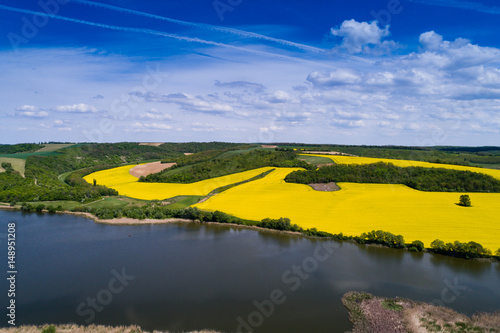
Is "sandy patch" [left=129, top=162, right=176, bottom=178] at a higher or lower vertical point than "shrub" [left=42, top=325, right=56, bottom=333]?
higher

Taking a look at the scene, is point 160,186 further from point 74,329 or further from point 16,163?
point 74,329

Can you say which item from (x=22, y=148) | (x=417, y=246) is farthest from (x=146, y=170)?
(x=417, y=246)

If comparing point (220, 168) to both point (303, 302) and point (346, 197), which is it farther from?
point (303, 302)

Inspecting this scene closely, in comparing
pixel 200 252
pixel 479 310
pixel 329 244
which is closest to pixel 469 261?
pixel 479 310

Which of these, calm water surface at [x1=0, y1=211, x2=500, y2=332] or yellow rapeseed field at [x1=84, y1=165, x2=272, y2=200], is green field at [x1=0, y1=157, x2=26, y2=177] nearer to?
yellow rapeseed field at [x1=84, y1=165, x2=272, y2=200]

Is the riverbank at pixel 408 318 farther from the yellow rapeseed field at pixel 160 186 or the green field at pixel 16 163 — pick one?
the green field at pixel 16 163

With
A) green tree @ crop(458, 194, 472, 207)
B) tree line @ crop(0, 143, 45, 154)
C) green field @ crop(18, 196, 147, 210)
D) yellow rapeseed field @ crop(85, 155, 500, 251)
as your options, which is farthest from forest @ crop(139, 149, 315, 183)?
tree line @ crop(0, 143, 45, 154)
